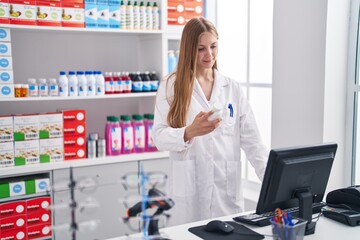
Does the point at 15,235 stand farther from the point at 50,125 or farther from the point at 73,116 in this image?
the point at 73,116

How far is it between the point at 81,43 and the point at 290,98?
70.2 inches

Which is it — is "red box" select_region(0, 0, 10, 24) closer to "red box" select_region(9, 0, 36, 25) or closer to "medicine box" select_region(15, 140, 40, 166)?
"red box" select_region(9, 0, 36, 25)

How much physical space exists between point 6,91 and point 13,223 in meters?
0.92

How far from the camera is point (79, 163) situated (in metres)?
3.25

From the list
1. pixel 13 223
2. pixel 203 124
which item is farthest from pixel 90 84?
pixel 203 124

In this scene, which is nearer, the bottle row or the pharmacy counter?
the pharmacy counter

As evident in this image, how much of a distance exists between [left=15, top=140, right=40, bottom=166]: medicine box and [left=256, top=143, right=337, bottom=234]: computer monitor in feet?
6.57

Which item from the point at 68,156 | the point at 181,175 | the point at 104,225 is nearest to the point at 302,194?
the point at 181,175

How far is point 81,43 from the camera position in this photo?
362 centimetres

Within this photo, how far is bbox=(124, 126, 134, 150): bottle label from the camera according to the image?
3.44 meters

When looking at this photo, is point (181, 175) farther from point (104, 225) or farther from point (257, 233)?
point (104, 225)

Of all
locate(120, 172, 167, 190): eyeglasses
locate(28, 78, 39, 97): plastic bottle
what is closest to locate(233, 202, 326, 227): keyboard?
locate(120, 172, 167, 190): eyeglasses

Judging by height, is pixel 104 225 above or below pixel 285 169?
below

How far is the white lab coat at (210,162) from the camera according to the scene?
2270 mm
